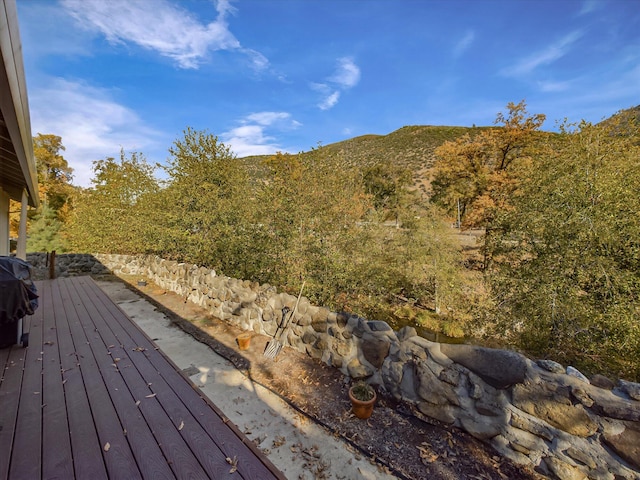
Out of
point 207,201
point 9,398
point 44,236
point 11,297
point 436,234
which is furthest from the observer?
point 44,236

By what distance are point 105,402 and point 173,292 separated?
6.60 m

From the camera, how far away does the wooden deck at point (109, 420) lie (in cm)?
155

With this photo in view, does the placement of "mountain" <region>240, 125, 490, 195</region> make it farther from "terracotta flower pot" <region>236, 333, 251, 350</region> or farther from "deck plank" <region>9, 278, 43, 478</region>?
"deck plank" <region>9, 278, 43, 478</region>

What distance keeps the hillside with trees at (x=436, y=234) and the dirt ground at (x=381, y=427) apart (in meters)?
1.78

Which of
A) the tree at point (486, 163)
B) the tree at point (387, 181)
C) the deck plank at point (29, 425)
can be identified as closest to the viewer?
the deck plank at point (29, 425)

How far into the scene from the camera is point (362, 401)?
2.92 metres

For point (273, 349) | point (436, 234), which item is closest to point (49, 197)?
point (273, 349)

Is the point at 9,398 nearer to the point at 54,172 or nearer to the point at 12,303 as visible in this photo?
the point at 12,303

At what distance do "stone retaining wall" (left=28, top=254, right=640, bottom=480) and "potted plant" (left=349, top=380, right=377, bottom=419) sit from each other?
402 millimetres

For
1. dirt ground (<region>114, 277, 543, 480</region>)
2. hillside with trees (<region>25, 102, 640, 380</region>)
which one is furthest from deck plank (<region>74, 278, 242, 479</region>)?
hillside with trees (<region>25, 102, 640, 380</region>)

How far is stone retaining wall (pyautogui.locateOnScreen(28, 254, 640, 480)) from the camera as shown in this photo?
2055mm

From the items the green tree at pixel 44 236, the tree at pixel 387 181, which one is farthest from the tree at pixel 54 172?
the tree at pixel 387 181

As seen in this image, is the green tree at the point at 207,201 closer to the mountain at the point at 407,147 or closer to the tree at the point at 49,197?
the tree at the point at 49,197

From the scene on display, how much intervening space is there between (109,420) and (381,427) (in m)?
2.46
